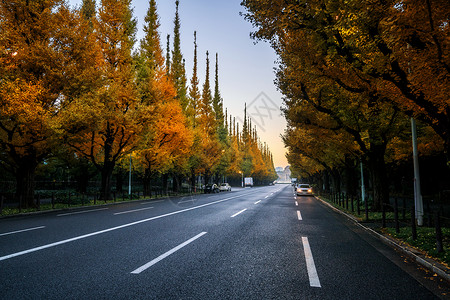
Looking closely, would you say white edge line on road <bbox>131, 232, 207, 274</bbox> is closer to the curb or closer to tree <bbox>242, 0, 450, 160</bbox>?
the curb

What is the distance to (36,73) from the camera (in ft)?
46.3

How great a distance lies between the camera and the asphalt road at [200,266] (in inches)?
142

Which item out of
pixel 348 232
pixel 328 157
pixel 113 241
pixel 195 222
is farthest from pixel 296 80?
pixel 328 157

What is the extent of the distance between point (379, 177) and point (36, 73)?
1929cm

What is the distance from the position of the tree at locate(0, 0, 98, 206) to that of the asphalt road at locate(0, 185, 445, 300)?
23.7 feet

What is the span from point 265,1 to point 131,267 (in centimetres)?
717

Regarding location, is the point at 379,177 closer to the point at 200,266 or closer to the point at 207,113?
the point at 200,266

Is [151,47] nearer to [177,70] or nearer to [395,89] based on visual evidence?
[177,70]

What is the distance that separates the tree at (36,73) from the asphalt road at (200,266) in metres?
7.21

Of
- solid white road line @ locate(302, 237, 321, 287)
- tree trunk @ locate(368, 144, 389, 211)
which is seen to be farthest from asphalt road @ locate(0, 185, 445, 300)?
tree trunk @ locate(368, 144, 389, 211)

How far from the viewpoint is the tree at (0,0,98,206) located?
41.3 ft

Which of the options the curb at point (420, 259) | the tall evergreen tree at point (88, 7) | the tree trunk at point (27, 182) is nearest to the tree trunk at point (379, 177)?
the curb at point (420, 259)

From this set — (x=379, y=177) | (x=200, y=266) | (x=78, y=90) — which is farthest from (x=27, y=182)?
(x=379, y=177)

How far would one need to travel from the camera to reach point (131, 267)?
457cm
